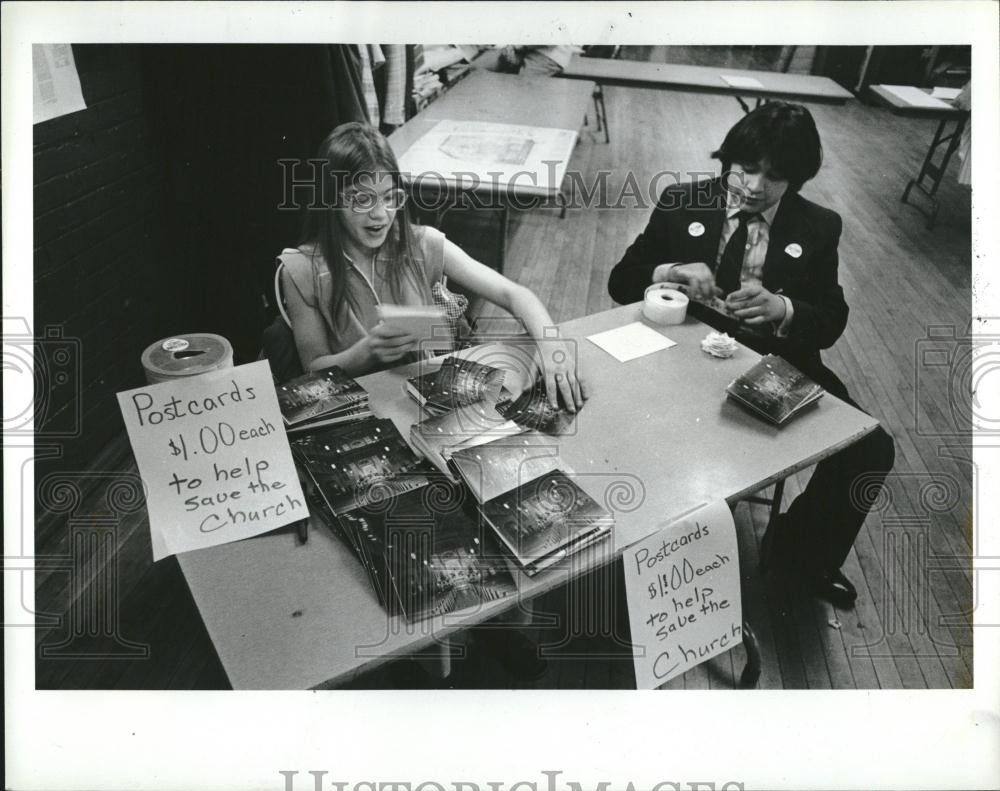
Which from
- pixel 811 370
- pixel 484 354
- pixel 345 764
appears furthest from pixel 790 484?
pixel 345 764

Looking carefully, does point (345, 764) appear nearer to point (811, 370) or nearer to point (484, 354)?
point (484, 354)

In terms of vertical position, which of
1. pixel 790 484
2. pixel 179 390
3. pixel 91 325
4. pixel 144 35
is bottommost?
pixel 790 484

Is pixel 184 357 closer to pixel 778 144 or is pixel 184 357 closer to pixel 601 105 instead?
pixel 778 144

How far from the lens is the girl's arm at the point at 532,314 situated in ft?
4.50

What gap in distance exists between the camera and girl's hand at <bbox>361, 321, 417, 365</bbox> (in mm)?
1459

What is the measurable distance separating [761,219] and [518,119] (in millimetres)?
1447

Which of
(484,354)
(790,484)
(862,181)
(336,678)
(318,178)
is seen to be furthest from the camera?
(790,484)

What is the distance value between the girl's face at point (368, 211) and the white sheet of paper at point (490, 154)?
0.63 m

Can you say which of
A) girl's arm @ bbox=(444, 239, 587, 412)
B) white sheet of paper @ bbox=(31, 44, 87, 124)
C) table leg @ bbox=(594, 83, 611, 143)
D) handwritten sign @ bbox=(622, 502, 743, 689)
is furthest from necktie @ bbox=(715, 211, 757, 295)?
table leg @ bbox=(594, 83, 611, 143)

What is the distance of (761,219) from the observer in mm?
1732

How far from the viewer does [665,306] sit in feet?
5.41

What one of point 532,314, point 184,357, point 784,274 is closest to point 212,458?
point 184,357

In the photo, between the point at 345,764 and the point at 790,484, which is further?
the point at 790,484

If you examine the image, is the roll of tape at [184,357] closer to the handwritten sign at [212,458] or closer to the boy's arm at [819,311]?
the handwritten sign at [212,458]
